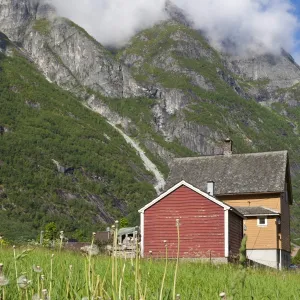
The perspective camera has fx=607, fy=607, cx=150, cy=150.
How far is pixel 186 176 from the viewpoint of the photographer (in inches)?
1681

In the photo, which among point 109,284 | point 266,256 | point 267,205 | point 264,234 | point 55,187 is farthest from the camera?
point 55,187

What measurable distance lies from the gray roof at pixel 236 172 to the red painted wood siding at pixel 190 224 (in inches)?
321

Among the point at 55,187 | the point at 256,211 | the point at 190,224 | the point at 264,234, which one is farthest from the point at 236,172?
the point at 55,187

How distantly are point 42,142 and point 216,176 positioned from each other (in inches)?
6048

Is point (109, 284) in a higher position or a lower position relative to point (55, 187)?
lower

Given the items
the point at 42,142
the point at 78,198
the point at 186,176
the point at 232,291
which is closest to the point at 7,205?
the point at 78,198

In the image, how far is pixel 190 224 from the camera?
106 ft

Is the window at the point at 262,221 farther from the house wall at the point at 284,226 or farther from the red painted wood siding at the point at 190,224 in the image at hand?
the red painted wood siding at the point at 190,224

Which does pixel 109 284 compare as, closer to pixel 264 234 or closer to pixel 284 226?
pixel 264 234

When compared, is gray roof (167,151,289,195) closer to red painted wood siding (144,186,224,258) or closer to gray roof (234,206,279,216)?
gray roof (234,206,279,216)

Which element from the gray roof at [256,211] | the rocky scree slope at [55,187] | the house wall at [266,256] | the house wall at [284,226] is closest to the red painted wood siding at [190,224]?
the gray roof at [256,211]

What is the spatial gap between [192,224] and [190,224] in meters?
0.12

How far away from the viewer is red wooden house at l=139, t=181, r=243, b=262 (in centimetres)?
3188

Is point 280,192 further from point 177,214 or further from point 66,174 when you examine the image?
point 66,174
